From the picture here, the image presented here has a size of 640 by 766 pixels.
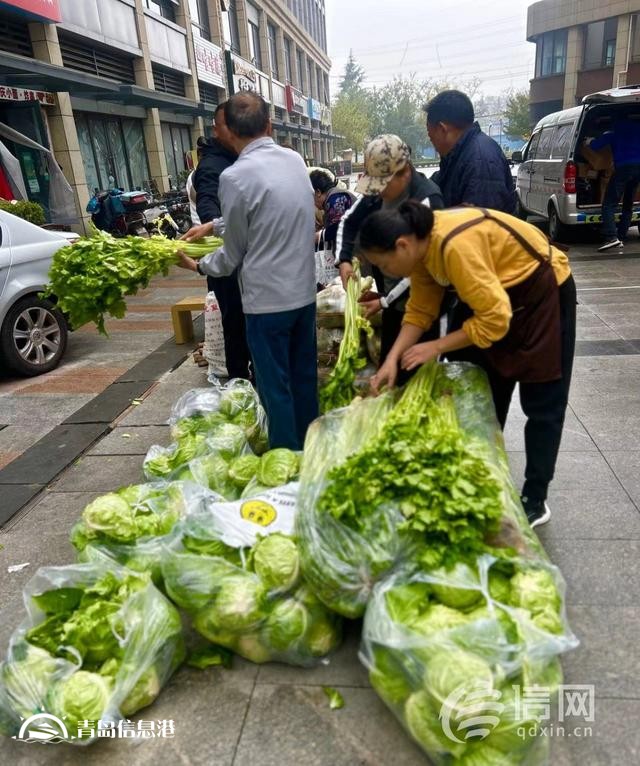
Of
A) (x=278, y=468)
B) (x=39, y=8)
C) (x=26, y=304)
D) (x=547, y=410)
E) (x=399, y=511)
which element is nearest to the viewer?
(x=399, y=511)

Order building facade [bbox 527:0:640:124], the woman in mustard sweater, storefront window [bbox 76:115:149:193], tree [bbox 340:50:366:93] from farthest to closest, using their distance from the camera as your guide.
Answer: tree [bbox 340:50:366:93], building facade [bbox 527:0:640:124], storefront window [bbox 76:115:149:193], the woman in mustard sweater

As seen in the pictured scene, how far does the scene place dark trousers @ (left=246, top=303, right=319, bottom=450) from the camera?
10.9 feet

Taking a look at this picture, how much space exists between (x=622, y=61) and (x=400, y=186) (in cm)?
3531

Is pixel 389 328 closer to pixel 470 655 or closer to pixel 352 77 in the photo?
pixel 470 655

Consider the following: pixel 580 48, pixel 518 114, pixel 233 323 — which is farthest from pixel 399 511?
pixel 518 114

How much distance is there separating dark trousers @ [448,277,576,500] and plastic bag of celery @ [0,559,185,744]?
1.75m

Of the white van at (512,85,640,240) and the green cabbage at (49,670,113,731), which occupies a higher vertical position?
the white van at (512,85,640,240)

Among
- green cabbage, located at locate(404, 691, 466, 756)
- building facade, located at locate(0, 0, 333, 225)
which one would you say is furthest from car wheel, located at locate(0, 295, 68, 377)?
building facade, located at locate(0, 0, 333, 225)

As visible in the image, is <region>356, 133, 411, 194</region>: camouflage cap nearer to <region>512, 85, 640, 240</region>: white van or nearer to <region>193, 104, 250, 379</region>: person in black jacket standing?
<region>193, 104, 250, 379</region>: person in black jacket standing

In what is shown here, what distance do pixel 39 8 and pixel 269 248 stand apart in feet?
35.9

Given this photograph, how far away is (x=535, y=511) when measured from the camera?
3035 mm

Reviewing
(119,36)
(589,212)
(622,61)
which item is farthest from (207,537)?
(622,61)

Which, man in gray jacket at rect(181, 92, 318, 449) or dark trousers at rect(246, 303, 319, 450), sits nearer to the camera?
man in gray jacket at rect(181, 92, 318, 449)

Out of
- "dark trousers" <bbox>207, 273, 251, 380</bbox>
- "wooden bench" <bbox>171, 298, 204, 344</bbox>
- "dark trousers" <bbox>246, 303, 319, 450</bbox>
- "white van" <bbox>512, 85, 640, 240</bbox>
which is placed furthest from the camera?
"white van" <bbox>512, 85, 640, 240</bbox>
